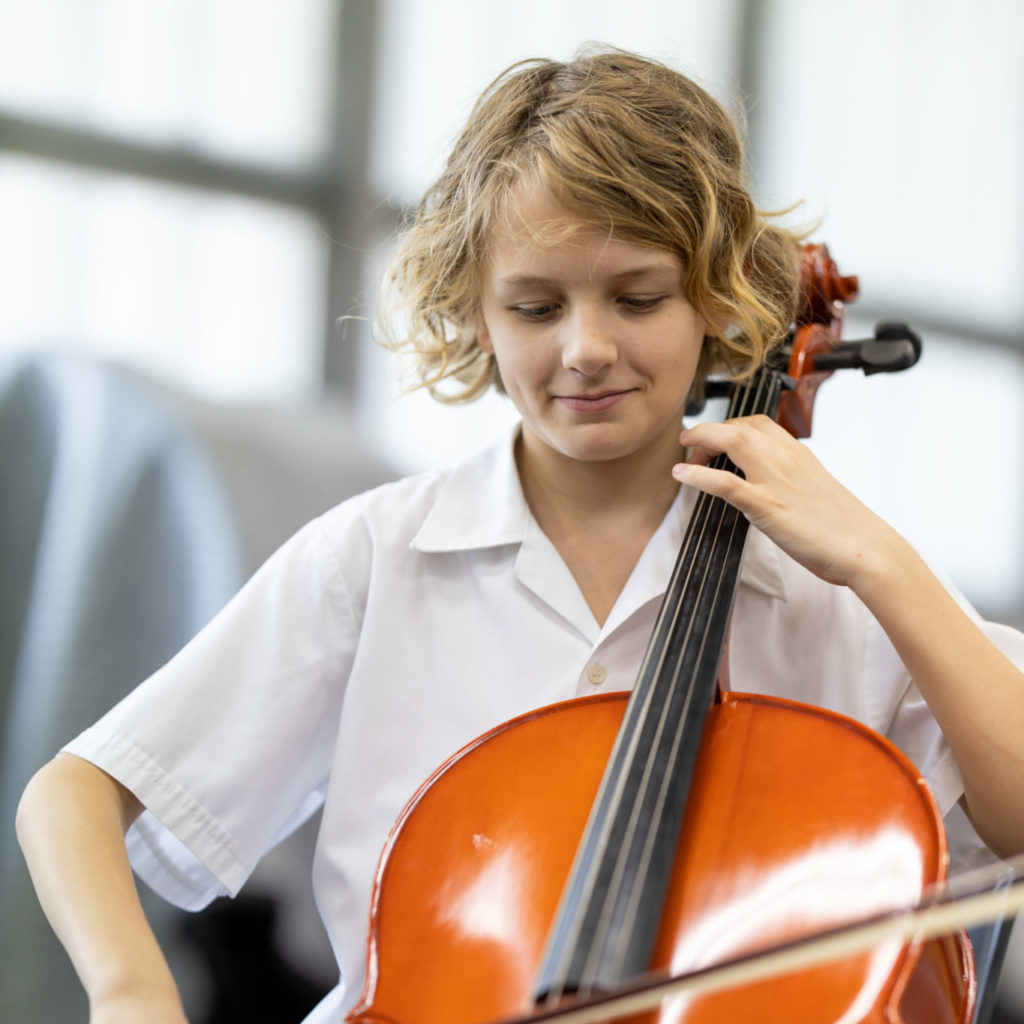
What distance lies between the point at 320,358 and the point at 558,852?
56.8 inches

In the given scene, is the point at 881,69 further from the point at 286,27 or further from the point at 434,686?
the point at 434,686

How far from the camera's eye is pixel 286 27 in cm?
183

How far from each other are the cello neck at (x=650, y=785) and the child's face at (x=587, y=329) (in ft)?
0.27

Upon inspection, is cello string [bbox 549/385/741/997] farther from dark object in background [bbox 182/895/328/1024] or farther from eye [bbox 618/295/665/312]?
dark object in background [bbox 182/895/328/1024]

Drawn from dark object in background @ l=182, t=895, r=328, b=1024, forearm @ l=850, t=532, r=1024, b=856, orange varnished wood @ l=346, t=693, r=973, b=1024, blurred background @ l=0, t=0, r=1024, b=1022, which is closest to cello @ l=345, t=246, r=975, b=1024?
orange varnished wood @ l=346, t=693, r=973, b=1024

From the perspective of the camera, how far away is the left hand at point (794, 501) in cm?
70

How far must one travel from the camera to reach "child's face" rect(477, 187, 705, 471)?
28.5 inches

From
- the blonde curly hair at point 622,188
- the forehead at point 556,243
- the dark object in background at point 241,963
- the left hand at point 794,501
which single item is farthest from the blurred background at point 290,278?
the left hand at point 794,501

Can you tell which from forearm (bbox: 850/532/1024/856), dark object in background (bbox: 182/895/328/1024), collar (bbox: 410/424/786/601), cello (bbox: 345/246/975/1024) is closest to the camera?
cello (bbox: 345/246/975/1024)

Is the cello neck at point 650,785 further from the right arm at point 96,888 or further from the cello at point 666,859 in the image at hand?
the right arm at point 96,888

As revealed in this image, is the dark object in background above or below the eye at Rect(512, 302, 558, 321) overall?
below

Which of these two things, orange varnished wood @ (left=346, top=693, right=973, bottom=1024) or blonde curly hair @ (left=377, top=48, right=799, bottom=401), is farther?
blonde curly hair @ (left=377, top=48, right=799, bottom=401)

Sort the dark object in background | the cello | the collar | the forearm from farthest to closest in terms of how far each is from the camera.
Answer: the dark object in background → the collar → the forearm → the cello

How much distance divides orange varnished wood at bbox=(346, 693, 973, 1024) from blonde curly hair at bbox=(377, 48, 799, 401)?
0.31 meters
